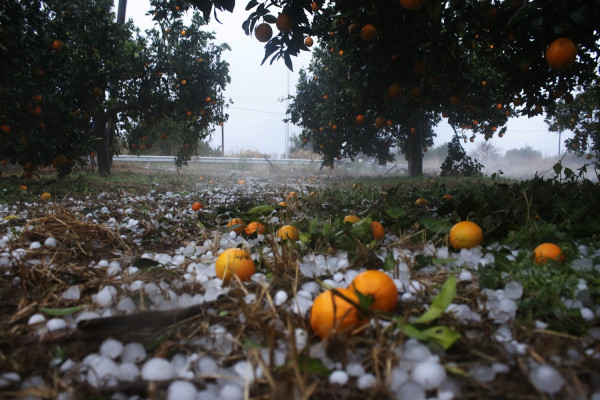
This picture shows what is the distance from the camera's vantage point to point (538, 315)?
92 centimetres

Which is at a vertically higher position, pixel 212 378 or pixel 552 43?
pixel 552 43

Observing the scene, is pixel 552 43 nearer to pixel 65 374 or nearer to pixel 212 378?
pixel 212 378

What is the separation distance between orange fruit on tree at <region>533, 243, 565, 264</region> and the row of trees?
415cm

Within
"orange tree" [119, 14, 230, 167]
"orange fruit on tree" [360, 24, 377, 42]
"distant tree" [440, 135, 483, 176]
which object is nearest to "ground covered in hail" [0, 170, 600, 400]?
"orange fruit on tree" [360, 24, 377, 42]

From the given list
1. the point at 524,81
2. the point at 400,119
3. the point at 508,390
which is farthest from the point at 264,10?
the point at 400,119

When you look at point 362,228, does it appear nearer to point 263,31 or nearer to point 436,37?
point 263,31

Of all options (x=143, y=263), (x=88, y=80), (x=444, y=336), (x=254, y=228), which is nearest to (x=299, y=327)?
(x=444, y=336)

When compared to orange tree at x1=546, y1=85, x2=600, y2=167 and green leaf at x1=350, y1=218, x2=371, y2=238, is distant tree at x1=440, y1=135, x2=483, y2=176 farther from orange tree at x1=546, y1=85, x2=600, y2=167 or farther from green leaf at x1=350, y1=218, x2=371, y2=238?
green leaf at x1=350, y1=218, x2=371, y2=238

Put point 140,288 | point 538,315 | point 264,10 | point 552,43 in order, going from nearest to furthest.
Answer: point 538,315 < point 140,288 < point 552,43 < point 264,10

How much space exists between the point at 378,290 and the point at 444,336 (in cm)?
20

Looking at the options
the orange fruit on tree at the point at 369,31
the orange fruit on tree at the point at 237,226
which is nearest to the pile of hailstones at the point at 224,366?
the orange fruit on tree at the point at 237,226

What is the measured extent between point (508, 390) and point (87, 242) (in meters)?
1.65

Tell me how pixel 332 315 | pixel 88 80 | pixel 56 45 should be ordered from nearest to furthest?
1. pixel 332 315
2. pixel 56 45
3. pixel 88 80

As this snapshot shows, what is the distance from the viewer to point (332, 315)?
0.84 metres
